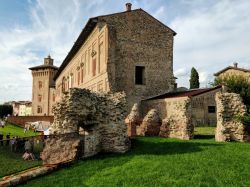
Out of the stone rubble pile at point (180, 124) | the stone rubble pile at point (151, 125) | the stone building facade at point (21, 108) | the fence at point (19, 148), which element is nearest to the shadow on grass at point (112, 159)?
the stone rubble pile at point (180, 124)

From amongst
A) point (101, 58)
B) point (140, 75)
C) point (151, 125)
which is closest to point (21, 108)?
point (101, 58)

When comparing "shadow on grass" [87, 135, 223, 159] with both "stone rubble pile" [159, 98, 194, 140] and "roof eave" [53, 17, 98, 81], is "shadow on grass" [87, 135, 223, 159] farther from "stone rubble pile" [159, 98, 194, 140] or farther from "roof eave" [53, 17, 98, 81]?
"roof eave" [53, 17, 98, 81]

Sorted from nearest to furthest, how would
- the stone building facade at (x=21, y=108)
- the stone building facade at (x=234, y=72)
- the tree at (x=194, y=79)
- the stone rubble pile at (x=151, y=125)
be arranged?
the stone rubble pile at (x=151, y=125), the stone building facade at (x=234, y=72), the tree at (x=194, y=79), the stone building facade at (x=21, y=108)

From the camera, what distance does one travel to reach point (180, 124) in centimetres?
1588

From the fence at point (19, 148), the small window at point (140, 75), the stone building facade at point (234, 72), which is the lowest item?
the fence at point (19, 148)

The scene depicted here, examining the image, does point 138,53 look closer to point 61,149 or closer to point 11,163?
point 61,149

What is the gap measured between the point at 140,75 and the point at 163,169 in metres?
14.4

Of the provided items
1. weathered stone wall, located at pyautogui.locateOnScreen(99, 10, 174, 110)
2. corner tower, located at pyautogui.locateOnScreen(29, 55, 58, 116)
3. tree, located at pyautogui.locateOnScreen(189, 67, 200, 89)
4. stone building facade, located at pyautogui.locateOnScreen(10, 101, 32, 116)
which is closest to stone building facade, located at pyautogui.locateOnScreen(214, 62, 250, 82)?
tree, located at pyautogui.locateOnScreen(189, 67, 200, 89)

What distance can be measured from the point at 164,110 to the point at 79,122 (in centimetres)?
870

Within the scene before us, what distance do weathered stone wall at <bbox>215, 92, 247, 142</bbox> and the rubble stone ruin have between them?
14.6 ft

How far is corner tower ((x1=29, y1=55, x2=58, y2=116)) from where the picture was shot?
6089cm

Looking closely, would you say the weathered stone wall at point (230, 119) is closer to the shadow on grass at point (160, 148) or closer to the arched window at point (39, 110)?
the shadow on grass at point (160, 148)

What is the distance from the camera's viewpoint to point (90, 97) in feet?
38.7

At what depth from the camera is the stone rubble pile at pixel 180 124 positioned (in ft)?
50.5
